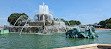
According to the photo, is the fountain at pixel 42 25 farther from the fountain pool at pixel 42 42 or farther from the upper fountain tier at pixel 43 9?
the fountain pool at pixel 42 42

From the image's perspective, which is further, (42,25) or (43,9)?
(43,9)

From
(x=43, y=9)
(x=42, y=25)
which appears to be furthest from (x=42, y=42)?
(x=43, y=9)

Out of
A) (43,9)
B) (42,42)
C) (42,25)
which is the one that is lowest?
(42,42)

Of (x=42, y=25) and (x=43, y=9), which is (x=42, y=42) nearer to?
(x=42, y=25)

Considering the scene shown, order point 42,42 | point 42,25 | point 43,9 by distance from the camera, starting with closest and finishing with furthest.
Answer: point 42,42
point 42,25
point 43,9

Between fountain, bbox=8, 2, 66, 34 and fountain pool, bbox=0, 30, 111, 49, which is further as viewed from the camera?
fountain, bbox=8, 2, 66, 34

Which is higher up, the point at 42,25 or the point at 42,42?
the point at 42,25

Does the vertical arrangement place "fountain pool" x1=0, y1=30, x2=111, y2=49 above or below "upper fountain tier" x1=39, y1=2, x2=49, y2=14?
below

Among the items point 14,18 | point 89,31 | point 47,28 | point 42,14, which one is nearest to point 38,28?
point 47,28

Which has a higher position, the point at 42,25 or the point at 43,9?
the point at 43,9

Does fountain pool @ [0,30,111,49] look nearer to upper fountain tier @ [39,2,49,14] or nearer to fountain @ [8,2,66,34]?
fountain @ [8,2,66,34]

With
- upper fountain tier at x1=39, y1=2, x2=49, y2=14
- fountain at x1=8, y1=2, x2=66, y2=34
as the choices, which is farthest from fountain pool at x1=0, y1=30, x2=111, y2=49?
upper fountain tier at x1=39, y1=2, x2=49, y2=14

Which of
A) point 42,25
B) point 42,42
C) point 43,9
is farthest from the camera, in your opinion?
point 43,9

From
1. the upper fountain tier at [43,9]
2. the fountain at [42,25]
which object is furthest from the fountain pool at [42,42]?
the upper fountain tier at [43,9]
